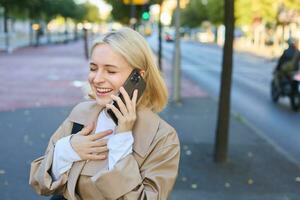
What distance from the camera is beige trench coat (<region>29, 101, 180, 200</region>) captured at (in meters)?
2.00

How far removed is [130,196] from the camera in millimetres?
2002

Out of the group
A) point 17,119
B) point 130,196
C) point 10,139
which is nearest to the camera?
point 130,196

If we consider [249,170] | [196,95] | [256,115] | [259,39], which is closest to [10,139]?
[249,170]

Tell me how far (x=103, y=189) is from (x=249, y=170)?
Answer: 5.19 meters

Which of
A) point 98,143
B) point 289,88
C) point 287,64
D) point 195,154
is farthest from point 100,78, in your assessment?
point 287,64

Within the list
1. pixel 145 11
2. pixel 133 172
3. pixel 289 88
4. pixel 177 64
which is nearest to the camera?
pixel 133 172

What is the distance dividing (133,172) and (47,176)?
0.37 metres

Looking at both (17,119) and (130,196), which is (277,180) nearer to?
(130,196)

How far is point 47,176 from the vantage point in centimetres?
214

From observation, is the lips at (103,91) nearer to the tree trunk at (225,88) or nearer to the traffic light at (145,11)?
the tree trunk at (225,88)

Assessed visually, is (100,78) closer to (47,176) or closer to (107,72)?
(107,72)

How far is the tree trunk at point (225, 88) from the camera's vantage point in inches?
286

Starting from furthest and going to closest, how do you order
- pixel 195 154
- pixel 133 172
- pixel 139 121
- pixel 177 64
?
pixel 177 64 < pixel 195 154 < pixel 139 121 < pixel 133 172

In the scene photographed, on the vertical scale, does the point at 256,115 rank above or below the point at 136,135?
below
